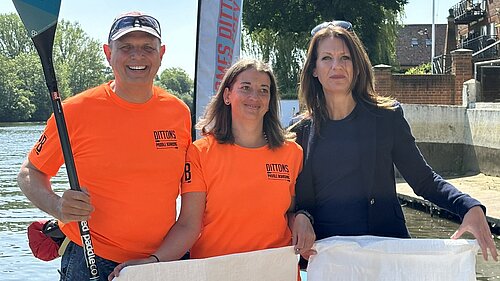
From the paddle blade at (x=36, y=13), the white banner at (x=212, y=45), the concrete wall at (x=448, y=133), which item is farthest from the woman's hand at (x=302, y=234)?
the concrete wall at (x=448, y=133)

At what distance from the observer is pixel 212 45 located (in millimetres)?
6988

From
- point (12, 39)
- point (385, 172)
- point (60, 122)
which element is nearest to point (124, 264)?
→ point (60, 122)

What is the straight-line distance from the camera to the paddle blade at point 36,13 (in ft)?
10.4

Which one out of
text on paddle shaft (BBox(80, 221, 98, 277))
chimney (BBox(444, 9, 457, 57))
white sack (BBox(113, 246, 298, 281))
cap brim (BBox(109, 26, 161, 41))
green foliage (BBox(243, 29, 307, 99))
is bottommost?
white sack (BBox(113, 246, 298, 281))

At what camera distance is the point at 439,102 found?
Result: 23359 millimetres

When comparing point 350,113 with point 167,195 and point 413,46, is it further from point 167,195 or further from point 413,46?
point 413,46

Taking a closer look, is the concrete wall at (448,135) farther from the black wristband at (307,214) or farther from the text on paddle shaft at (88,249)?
the text on paddle shaft at (88,249)

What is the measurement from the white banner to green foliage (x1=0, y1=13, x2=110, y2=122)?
2558 inches

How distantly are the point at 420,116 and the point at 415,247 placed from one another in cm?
1675

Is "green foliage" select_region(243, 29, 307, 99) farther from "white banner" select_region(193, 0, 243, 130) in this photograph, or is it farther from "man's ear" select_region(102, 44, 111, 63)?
"man's ear" select_region(102, 44, 111, 63)

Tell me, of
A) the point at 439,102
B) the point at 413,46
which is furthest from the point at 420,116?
the point at 413,46

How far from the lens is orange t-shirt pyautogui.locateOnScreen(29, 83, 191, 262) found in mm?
3158

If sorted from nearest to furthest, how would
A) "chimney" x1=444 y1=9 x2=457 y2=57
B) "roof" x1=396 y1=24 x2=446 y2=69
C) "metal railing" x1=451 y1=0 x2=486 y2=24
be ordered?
"metal railing" x1=451 y1=0 x2=486 y2=24 → "chimney" x1=444 y1=9 x2=457 y2=57 → "roof" x1=396 y1=24 x2=446 y2=69

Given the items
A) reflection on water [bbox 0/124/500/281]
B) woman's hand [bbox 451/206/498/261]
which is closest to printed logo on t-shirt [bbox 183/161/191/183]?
woman's hand [bbox 451/206/498/261]
